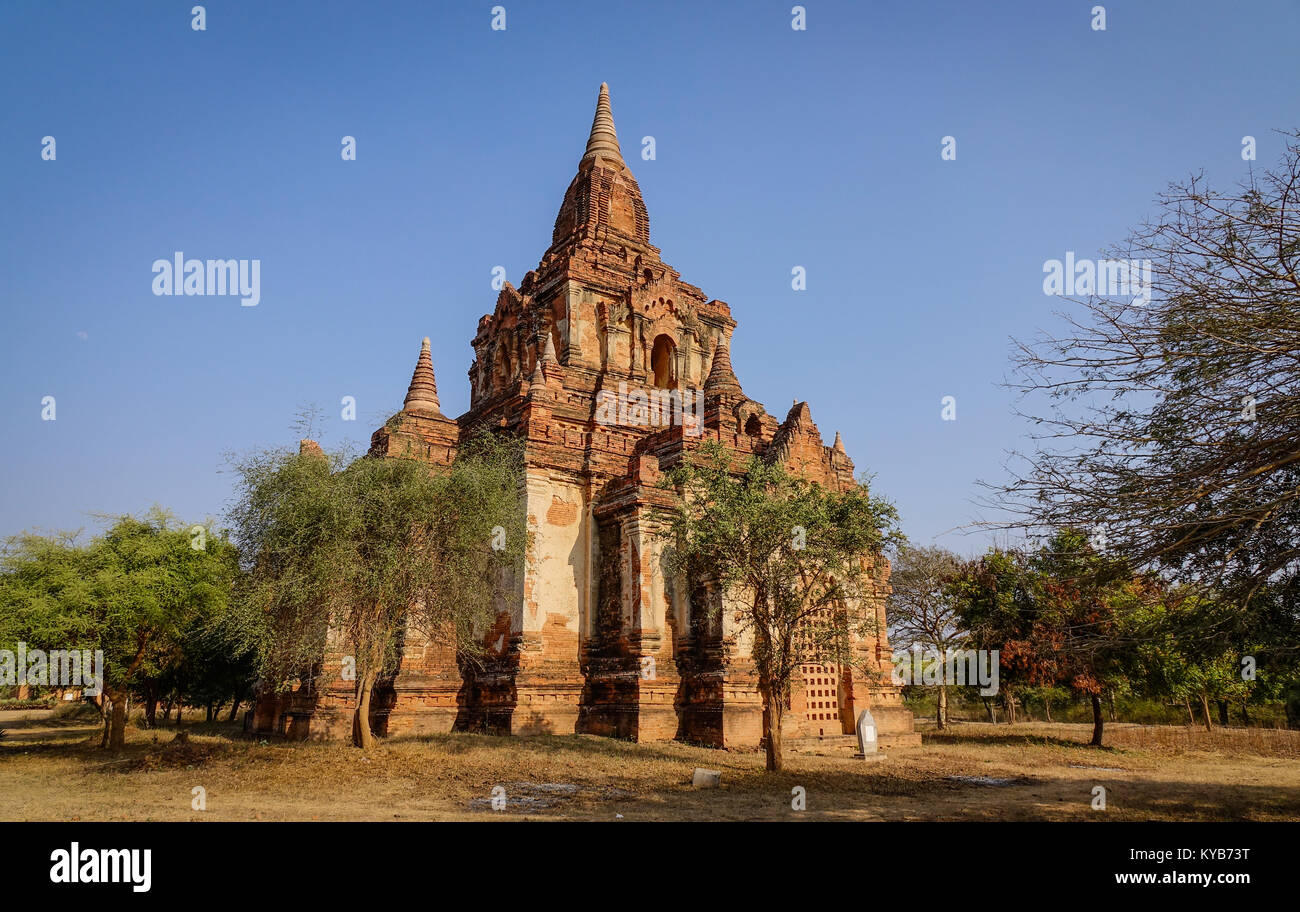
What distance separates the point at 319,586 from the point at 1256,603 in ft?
49.4

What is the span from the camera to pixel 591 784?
46.3 feet

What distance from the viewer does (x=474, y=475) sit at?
1772cm

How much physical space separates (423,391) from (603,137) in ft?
47.5

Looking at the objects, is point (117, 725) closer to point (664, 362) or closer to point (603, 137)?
point (664, 362)

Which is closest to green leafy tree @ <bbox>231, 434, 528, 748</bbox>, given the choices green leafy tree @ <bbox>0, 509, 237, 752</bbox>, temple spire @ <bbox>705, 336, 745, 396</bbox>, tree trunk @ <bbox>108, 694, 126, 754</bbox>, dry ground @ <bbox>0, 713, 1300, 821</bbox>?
dry ground @ <bbox>0, 713, 1300, 821</bbox>

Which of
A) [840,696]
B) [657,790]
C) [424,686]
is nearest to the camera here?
[657,790]

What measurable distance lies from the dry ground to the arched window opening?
14.7 meters

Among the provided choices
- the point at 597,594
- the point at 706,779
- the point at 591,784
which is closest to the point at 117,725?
the point at 597,594

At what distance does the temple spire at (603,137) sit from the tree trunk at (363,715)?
24769mm

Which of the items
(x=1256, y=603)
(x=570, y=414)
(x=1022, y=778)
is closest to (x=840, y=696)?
(x=1022, y=778)

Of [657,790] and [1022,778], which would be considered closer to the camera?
[657,790]
